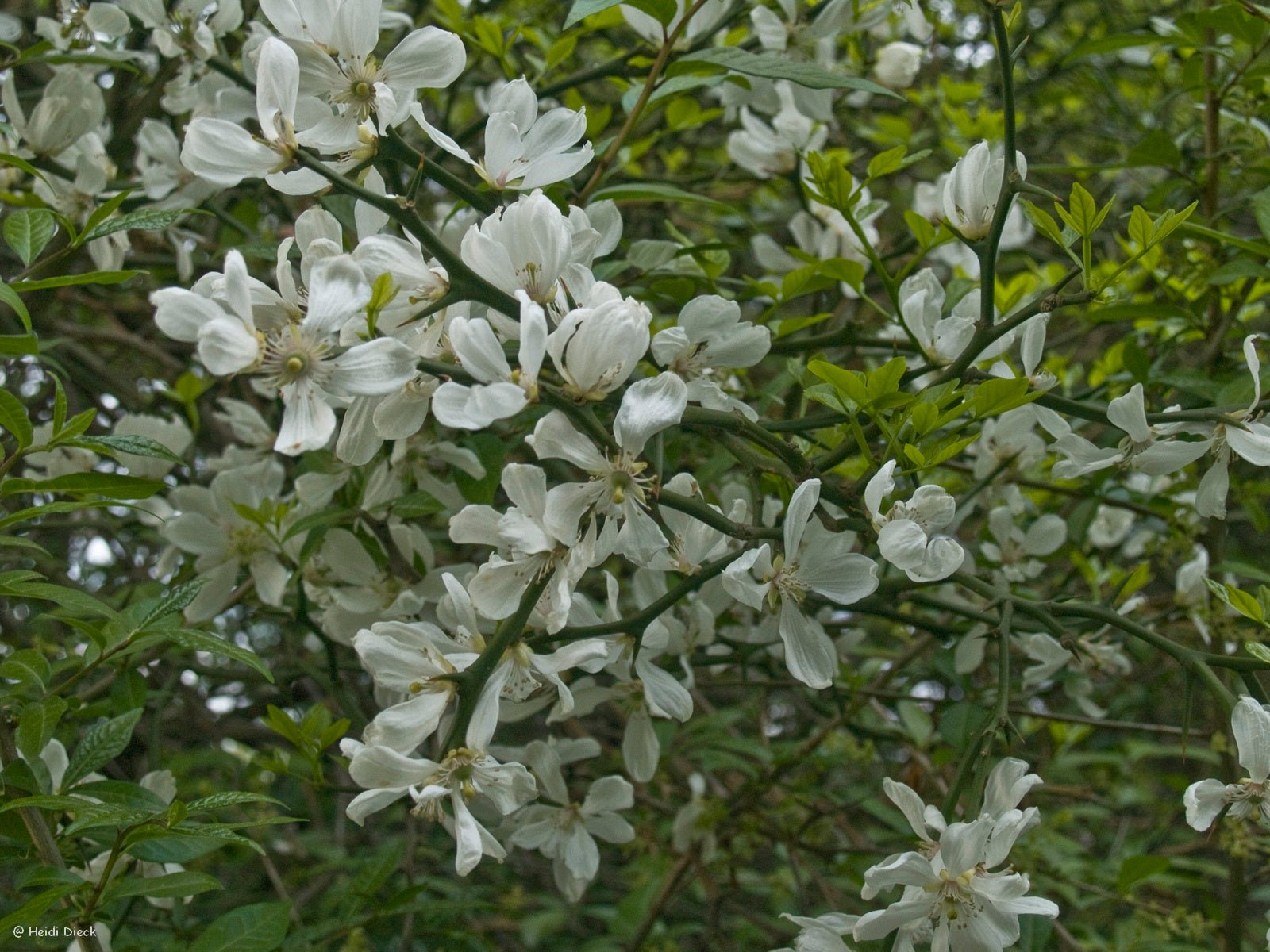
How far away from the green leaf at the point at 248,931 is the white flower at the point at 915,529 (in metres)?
0.78

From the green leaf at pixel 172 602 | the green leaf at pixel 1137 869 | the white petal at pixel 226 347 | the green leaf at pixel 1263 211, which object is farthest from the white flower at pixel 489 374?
the green leaf at pixel 1137 869

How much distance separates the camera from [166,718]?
232 cm

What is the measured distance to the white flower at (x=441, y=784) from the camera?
959mm

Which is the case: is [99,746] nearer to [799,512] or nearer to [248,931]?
[248,931]

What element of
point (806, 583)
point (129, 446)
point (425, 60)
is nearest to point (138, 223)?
point (129, 446)

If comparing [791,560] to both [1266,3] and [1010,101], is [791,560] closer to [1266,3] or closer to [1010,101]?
[1010,101]

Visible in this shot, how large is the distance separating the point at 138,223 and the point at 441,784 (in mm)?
681

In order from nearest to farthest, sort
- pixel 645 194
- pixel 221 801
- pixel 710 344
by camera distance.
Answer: pixel 221 801, pixel 710 344, pixel 645 194

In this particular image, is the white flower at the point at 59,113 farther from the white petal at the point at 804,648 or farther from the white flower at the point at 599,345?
the white petal at the point at 804,648

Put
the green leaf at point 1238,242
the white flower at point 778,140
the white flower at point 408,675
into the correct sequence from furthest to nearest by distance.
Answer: the white flower at point 778,140, the green leaf at point 1238,242, the white flower at point 408,675

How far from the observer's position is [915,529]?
3.44 ft

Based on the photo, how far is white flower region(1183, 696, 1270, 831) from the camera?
1077mm

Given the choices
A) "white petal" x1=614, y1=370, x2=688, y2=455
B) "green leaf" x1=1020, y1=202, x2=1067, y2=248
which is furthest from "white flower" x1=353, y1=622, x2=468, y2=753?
"green leaf" x1=1020, y1=202, x2=1067, y2=248

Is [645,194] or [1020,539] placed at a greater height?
[645,194]
